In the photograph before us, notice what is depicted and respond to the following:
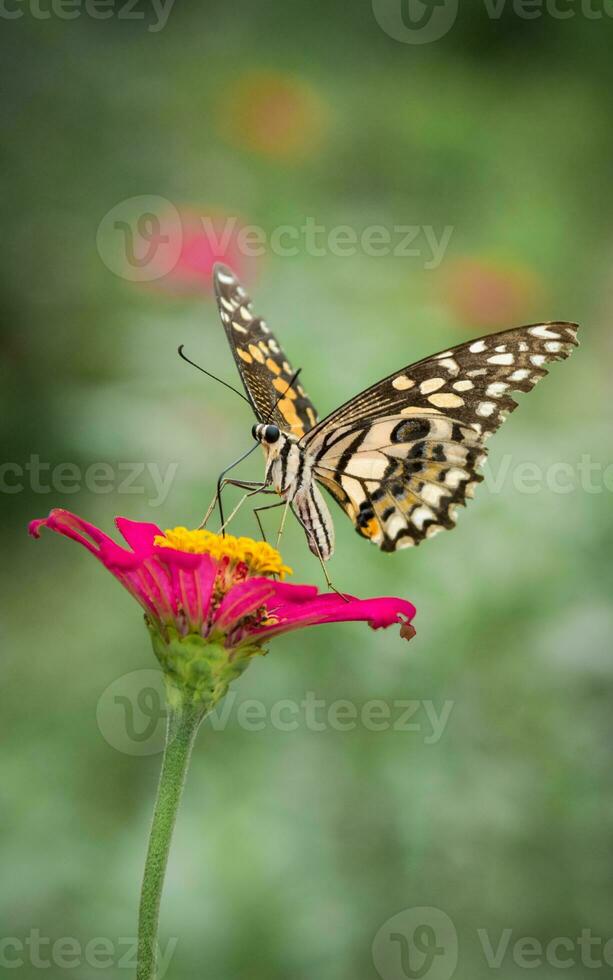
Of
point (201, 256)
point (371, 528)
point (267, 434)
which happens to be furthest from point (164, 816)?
point (201, 256)

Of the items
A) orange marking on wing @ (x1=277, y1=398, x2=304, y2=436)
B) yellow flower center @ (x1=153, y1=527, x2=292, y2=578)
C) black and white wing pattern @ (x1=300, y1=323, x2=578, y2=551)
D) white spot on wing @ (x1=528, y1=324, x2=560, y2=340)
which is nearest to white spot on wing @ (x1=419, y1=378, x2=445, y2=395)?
black and white wing pattern @ (x1=300, y1=323, x2=578, y2=551)

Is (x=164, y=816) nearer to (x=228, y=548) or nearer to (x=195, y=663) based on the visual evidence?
(x=195, y=663)

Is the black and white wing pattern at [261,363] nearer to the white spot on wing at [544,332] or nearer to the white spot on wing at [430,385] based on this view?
the white spot on wing at [430,385]

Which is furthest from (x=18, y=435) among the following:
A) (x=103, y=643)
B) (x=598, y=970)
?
(x=598, y=970)

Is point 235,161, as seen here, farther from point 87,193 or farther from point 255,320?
point 255,320

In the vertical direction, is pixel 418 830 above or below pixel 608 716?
below

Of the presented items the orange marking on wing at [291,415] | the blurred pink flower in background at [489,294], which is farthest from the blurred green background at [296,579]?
the orange marking on wing at [291,415]

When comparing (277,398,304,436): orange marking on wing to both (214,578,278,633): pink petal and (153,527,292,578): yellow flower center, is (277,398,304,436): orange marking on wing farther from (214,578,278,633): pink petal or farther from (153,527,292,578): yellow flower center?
(214,578,278,633): pink petal

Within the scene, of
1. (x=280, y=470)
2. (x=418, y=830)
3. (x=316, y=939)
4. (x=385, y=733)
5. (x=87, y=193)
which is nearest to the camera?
(x=280, y=470)
